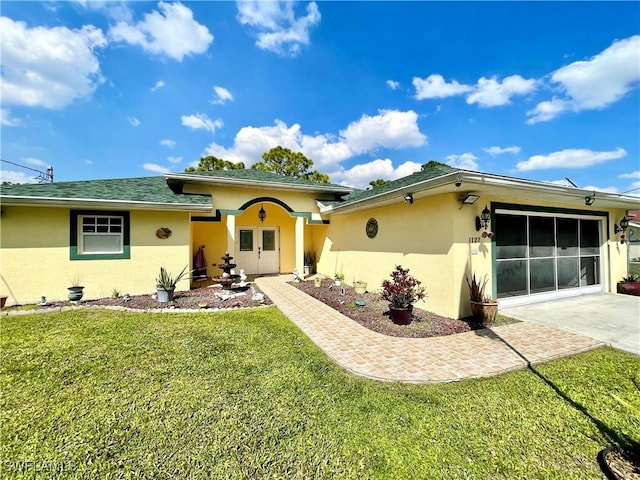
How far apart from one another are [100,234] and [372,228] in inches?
393

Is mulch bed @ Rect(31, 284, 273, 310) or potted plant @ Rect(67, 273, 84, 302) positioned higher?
potted plant @ Rect(67, 273, 84, 302)

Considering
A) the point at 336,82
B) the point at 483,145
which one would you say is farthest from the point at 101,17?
the point at 483,145

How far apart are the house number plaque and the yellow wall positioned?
7525mm

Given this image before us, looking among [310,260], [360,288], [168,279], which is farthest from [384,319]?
[310,260]

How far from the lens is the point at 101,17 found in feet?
25.5

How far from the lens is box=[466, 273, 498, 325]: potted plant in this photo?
615 cm

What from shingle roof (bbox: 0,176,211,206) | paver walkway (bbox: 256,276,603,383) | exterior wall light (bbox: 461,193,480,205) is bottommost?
paver walkway (bbox: 256,276,603,383)

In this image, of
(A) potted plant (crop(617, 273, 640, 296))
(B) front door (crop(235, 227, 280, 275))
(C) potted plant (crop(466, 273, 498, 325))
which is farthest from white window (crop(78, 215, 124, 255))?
(A) potted plant (crop(617, 273, 640, 296))

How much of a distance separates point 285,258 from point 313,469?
1303 centimetres

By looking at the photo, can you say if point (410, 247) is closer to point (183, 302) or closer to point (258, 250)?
point (183, 302)

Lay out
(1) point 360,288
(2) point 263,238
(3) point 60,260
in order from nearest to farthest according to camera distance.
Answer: (3) point 60,260 < (1) point 360,288 < (2) point 263,238

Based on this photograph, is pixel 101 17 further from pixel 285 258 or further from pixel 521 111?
pixel 521 111

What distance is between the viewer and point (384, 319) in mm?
6762

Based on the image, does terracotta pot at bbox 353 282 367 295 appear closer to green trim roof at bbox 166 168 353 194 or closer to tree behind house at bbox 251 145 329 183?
green trim roof at bbox 166 168 353 194
